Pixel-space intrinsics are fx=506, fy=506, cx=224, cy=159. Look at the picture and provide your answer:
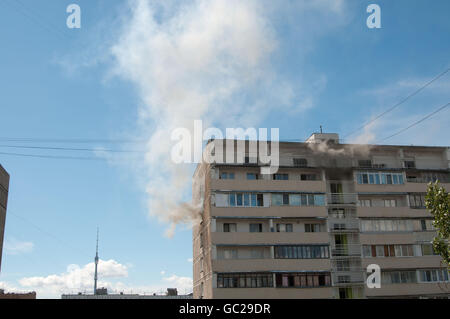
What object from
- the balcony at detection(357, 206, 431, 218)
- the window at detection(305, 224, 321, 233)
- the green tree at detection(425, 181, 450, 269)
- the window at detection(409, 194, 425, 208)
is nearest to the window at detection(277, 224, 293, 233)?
the window at detection(305, 224, 321, 233)

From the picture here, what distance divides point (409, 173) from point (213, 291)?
109 feet

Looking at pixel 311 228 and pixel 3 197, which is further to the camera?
pixel 3 197

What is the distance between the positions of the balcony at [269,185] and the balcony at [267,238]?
19.2 feet

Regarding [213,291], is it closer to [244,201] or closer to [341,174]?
[244,201]

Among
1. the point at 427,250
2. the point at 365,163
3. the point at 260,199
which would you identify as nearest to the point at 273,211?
the point at 260,199

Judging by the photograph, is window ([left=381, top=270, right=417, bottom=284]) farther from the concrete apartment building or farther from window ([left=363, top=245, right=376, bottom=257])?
window ([left=363, top=245, right=376, bottom=257])

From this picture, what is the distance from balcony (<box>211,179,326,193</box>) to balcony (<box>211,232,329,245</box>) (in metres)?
5.85

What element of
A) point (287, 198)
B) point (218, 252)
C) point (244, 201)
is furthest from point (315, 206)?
point (218, 252)

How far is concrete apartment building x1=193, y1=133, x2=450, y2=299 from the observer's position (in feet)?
209

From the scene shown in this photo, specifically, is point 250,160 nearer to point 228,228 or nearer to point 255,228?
point 255,228

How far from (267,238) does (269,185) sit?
6.96 meters

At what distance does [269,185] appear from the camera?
66.5m

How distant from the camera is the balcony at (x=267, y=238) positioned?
208ft

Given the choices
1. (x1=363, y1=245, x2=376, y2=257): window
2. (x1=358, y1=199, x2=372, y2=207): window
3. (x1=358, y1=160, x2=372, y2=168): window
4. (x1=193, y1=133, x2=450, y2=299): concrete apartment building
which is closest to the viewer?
(x1=193, y1=133, x2=450, y2=299): concrete apartment building
